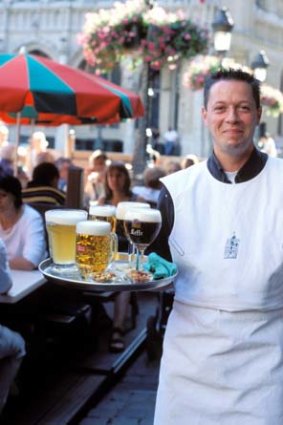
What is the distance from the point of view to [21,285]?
13.0 feet

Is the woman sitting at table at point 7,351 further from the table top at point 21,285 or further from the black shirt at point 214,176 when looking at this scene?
the black shirt at point 214,176

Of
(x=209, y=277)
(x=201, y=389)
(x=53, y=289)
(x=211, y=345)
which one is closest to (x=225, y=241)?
(x=209, y=277)

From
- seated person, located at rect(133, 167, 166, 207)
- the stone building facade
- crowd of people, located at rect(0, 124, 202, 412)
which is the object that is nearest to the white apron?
crowd of people, located at rect(0, 124, 202, 412)

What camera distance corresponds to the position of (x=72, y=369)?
4.99 metres

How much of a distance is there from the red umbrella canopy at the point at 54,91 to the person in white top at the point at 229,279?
3750 mm

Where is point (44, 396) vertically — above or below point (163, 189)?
below

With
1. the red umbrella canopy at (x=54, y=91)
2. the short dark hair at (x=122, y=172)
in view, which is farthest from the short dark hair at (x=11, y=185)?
the short dark hair at (x=122, y=172)

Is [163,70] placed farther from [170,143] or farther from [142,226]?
[142,226]

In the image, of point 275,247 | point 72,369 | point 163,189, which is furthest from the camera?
point 72,369

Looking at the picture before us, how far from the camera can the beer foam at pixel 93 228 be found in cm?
196

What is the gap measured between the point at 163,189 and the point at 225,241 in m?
0.30

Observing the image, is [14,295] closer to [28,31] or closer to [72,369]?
[72,369]

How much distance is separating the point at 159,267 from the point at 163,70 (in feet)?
73.5

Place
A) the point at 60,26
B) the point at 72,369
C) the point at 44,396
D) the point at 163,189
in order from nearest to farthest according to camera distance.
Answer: the point at 163,189, the point at 44,396, the point at 72,369, the point at 60,26
